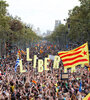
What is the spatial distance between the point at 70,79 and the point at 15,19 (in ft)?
108

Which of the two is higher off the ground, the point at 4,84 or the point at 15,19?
the point at 15,19

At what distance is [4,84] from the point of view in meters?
9.48

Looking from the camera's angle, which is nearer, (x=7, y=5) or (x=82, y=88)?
(x=82, y=88)

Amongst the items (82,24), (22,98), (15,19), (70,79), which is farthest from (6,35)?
(22,98)

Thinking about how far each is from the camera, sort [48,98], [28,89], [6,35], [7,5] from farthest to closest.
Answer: [6,35], [7,5], [28,89], [48,98]

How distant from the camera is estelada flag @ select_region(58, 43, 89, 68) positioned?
8680mm

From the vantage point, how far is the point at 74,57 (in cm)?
880

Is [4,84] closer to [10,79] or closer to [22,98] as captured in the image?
[10,79]

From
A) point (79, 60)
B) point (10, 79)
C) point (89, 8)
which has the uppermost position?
point (89, 8)

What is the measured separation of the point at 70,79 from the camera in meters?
11.0

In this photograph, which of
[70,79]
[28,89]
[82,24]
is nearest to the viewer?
[28,89]

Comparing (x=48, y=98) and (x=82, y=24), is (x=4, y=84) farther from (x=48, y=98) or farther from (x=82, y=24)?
(x=82, y=24)

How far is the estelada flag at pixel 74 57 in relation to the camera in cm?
868

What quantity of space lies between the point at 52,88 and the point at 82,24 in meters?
22.4
